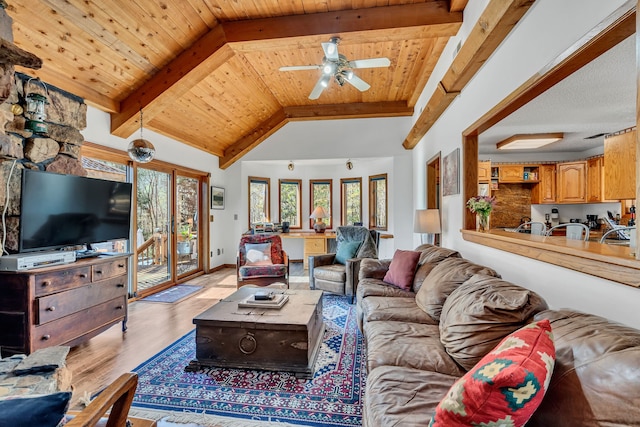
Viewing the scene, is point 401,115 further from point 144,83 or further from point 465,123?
point 144,83

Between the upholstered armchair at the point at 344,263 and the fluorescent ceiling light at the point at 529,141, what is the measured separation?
2360mm

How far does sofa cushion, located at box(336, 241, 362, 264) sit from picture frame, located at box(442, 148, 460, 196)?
149cm

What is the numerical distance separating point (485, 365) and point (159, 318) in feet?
11.7

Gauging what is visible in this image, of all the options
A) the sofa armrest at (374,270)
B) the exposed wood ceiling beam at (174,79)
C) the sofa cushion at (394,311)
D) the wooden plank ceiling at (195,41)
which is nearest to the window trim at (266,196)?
the wooden plank ceiling at (195,41)

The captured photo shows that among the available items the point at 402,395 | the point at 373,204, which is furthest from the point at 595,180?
the point at 402,395

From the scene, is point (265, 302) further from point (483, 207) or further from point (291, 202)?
point (291, 202)

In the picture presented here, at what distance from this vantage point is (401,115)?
5.79 meters

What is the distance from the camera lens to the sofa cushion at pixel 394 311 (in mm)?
2250

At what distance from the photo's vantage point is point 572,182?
500cm

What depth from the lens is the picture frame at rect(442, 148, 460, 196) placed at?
3.11m

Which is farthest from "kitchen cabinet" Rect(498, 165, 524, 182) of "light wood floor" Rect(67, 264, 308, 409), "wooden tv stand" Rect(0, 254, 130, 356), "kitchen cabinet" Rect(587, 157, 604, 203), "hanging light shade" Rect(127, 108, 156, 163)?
"wooden tv stand" Rect(0, 254, 130, 356)

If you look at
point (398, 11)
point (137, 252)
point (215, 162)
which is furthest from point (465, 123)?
point (215, 162)

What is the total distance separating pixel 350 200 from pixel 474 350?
19.2ft

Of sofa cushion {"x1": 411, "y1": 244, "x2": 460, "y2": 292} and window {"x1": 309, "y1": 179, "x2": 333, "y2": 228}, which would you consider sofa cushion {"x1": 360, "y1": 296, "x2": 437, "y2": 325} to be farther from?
window {"x1": 309, "y1": 179, "x2": 333, "y2": 228}
